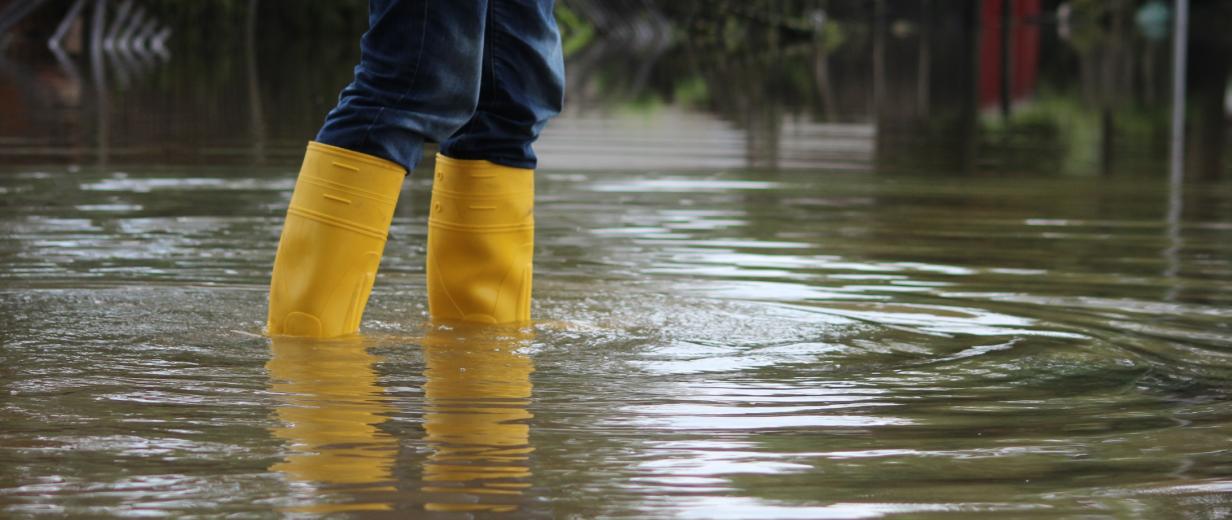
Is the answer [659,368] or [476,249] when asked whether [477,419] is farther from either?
[476,249]

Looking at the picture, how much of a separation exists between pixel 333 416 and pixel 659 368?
17.0 inches

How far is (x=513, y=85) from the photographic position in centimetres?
238

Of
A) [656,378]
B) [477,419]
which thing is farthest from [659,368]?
[477,419]

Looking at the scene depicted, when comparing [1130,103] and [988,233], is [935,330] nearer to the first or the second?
[988,233]

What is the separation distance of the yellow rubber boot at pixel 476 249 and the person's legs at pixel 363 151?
0.72ft

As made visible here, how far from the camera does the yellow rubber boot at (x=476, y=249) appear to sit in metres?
2.38

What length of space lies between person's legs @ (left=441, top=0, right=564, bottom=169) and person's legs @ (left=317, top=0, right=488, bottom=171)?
0.54ft

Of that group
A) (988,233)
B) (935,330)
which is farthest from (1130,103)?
(935,330)

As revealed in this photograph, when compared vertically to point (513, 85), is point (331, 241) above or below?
below

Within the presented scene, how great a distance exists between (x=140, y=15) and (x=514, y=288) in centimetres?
1548

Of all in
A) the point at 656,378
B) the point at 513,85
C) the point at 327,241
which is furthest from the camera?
the point at 513,85

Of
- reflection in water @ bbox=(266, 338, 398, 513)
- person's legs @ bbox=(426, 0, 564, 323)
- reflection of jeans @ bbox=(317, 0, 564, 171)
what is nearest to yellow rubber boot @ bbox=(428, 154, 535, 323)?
person's legs @ bbox=(426, 0, 564, 323)

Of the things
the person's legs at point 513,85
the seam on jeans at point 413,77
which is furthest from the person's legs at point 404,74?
the person's legs at point 513,85

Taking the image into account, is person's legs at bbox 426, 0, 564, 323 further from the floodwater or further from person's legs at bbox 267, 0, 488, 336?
person's legs at bbox 267, 0, 488, 336
